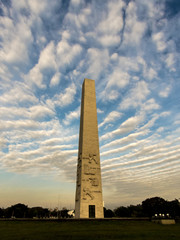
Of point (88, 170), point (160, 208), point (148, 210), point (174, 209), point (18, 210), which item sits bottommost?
point (174, 209)

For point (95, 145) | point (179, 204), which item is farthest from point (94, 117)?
point (179, 204)

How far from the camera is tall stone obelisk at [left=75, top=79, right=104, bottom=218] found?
23438 millimetres

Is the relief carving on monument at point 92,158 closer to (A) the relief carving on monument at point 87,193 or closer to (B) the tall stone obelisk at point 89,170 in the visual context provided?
(B) the tall stone obelisk at point 89,170

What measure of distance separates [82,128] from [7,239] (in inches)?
765

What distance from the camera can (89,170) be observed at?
25047 millimetres

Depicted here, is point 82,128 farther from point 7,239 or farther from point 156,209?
point 156,209

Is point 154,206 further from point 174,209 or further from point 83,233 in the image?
point 83,233

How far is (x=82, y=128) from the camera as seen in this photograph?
27438 mm

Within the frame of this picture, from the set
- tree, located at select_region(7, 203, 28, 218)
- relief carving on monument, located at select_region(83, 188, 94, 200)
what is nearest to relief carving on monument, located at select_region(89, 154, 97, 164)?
relief carving on monument, located at select_region(83, 188, 94, 200)

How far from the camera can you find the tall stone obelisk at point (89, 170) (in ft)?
76.9

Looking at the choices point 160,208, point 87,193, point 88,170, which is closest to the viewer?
point 87,193

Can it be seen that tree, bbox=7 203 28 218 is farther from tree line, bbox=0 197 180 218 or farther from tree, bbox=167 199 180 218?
tree, bbox=167 199 180 218

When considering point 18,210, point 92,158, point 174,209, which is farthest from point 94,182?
point 18,210

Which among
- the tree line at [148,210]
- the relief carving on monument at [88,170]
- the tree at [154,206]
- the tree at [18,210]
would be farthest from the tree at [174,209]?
the tree at [18,210]
